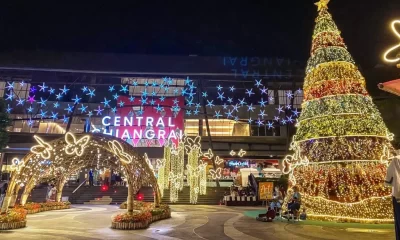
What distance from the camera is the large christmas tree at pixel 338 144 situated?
1338cm

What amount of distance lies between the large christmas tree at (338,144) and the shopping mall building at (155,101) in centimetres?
2132

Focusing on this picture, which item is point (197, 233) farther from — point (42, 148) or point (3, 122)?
point (3, 122)

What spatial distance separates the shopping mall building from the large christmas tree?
2132 cm

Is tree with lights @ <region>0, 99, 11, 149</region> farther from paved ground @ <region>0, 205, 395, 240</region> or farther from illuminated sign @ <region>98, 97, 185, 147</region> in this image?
paved ground @ <region>0, 205, 395, 240</region>

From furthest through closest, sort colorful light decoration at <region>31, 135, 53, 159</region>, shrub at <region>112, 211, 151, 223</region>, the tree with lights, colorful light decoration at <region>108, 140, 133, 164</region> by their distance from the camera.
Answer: the tree with lights
colorful light decoration at <region>31, 135, 53, 159</region>
colorful light decoration at <region>108, 140, 133, 164</region>
shrub at <region>112, 211, 151, 223</region>

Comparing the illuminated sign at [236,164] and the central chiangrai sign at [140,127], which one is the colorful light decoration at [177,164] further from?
the illuminated sign at [236,164]

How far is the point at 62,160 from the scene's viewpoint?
18.3m

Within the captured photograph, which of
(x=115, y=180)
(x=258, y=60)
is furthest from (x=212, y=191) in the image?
(x=258, y=60)

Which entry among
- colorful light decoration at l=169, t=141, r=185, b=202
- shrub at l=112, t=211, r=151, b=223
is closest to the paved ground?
shrub at l=112, t=211, r=151, b=223

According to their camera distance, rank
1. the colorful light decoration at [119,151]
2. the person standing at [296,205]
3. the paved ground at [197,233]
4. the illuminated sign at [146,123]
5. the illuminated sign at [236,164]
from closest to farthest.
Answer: the paved ground at [197,233]
the colorful light decoration at [119,151]
the person standing at [296,205]
the illuminated sign at [146,123]
the illuminated sign at [236,164]

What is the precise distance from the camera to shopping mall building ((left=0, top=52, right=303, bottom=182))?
38.1 metres

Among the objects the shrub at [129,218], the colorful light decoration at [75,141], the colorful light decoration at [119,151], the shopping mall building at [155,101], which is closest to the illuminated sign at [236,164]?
the shopping mall building at [155,101]

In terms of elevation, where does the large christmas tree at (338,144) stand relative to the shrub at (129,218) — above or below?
above

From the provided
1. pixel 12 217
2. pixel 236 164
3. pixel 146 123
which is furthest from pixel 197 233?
pixel 236 164
